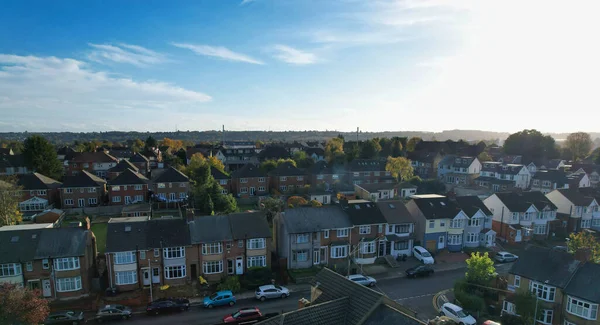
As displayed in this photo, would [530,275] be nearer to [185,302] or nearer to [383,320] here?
[383,320]

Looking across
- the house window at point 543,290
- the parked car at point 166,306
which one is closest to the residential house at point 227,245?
the parked car at point 166,306

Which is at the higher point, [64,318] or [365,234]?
[365,234]

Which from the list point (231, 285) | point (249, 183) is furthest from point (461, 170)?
point (231, 285)

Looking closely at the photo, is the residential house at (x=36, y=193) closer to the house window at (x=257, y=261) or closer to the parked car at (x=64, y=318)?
the parked car at (x=64, y=318)

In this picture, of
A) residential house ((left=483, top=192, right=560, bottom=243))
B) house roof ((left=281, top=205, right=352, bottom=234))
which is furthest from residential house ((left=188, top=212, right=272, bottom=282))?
residential house ((left=483, top=192, right=560, bottom=243))

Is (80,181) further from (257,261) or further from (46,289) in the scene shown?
(257,261)

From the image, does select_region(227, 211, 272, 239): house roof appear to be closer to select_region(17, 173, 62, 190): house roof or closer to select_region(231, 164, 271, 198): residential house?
select_region(231, 164, 271, 198): residential house
